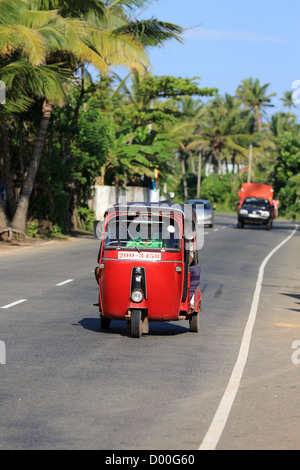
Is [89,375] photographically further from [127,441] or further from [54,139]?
[54,139]

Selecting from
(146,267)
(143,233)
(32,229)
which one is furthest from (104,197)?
(146,267)

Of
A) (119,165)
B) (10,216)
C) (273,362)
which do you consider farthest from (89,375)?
(119,165)

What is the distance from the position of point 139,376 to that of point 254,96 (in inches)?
4066

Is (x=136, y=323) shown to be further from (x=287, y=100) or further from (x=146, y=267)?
(x=287, y=100)

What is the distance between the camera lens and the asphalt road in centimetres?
733

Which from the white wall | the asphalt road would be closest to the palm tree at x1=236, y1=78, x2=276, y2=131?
the white wall

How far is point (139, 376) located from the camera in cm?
989

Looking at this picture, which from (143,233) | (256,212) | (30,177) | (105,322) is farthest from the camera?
(256,212)

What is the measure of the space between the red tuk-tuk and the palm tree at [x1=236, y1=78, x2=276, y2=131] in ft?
326

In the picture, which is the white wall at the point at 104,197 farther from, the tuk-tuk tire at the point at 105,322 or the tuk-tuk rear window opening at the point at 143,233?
the tuk-tuk rear window opening at the point at 143,233

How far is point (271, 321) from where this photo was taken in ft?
50.3

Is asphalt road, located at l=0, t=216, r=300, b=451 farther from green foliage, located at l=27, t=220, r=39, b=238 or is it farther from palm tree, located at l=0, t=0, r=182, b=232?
green foliage, located at l=27, t=220, r=39, b=238

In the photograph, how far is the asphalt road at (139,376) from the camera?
7.33 m
